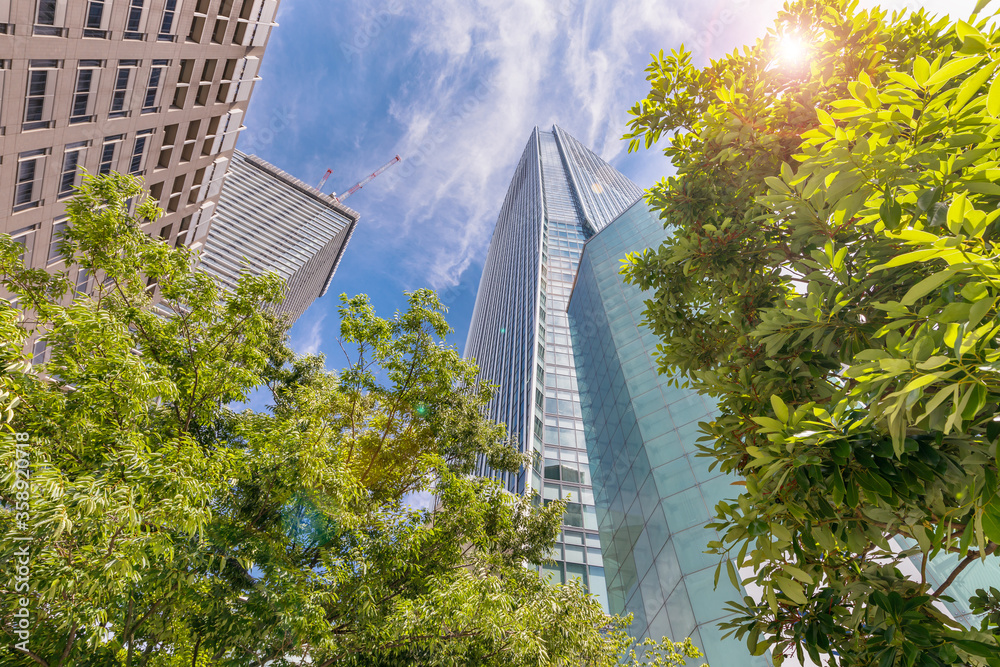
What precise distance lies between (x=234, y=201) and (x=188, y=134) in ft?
246

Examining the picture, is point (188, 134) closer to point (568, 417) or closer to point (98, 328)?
point (98, 328)

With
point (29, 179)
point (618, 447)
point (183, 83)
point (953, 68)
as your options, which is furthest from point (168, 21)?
point (618, 447)

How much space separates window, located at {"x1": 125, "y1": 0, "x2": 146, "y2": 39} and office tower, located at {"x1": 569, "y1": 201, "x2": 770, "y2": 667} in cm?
2510

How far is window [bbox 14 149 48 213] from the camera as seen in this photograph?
1661cm

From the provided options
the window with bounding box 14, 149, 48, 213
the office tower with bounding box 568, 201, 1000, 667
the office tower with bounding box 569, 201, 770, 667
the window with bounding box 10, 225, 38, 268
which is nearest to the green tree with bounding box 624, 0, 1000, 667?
the office tower with bounding box 568, 201, 1000, 667

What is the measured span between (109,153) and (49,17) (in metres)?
6.72

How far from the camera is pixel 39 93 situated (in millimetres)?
15742

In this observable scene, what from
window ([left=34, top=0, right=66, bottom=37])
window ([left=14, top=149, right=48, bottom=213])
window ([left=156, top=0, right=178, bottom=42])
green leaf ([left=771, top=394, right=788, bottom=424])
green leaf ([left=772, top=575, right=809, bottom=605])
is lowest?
green leaf ([left=772, top=575, right=809, bottom=605])

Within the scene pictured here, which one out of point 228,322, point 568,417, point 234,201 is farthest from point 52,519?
point 234,201

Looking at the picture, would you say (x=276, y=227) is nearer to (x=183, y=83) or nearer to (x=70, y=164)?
(x=183, y=83)

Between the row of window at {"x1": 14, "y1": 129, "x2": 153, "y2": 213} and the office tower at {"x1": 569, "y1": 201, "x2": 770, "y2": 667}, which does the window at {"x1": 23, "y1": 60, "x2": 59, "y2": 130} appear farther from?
the office tower at {"x1": 569, "y1": 201, "x2": 770, "y2": 667}

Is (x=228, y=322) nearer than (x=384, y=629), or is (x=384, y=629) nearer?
(x=384, y=629)

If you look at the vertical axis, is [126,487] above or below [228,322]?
below

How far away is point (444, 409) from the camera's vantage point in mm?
9703
